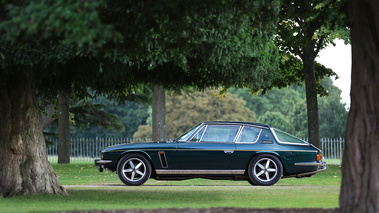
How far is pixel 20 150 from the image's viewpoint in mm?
14117

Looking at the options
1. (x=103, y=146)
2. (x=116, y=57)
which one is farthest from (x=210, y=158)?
(x=103, y=146)

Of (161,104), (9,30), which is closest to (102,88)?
(9,30)

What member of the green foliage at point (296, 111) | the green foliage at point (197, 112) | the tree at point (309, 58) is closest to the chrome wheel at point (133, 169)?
the tree at point (309, 58)

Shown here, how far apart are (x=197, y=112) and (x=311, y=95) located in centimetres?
3700

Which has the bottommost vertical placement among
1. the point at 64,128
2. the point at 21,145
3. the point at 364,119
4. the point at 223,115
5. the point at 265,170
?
the point at 265,170

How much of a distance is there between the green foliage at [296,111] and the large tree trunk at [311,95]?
23875 millimetres

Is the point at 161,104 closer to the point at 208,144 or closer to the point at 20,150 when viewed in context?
the point at 208,144

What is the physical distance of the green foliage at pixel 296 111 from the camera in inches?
2352

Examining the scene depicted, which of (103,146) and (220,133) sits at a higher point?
(220,133)

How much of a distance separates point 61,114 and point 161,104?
18.5 ft

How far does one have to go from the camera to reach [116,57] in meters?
13.5

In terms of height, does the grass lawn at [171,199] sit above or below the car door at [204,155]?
below

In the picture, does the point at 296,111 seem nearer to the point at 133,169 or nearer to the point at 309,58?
the point at 309,58

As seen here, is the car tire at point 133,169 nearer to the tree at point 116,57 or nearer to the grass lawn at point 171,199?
Answer: the grass lawn at point 171,199
